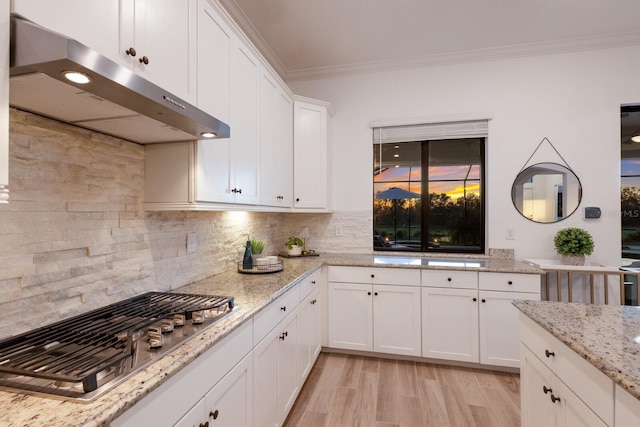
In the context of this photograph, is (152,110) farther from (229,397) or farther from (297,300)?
(297,300)

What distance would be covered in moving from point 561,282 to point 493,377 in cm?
113

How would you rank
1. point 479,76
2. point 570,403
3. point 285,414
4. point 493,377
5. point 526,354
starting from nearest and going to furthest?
point 570,403
point 526,354
point 285,414
point 493,377
point 479,76

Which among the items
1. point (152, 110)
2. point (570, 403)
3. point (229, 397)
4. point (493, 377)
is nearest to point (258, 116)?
point (152, 110)

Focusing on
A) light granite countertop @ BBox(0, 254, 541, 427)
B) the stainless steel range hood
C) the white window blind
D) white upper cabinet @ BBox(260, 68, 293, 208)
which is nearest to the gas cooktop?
light granite countertop @ BBox(0, 254, 541, 427)

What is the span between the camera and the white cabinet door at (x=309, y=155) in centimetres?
310

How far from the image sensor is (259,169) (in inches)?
90.0

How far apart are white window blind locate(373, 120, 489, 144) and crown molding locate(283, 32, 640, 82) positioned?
62 cm

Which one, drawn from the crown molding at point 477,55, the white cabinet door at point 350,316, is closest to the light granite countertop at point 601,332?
the white cabinet door at point 350,316

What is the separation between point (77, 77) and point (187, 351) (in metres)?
0.88

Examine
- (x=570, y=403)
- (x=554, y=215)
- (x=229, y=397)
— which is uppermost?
(x=554, y=215)

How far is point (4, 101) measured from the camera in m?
0.75

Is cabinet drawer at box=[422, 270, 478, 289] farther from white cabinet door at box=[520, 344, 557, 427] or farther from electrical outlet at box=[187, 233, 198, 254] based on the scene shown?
electrical outlet at box=[187, 233, 198, 254]

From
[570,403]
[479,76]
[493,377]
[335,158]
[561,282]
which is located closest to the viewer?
[570,403]

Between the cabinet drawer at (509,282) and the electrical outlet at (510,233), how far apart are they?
62 centimetres
